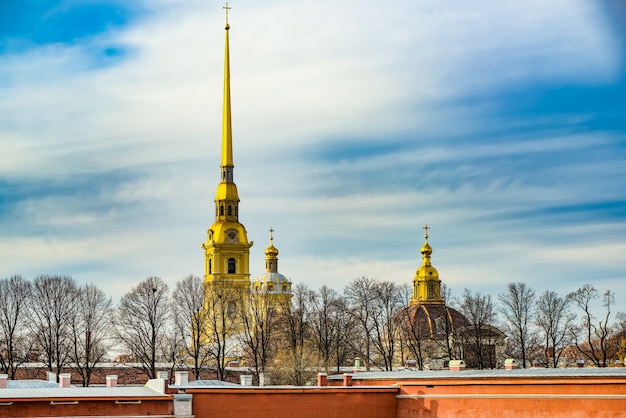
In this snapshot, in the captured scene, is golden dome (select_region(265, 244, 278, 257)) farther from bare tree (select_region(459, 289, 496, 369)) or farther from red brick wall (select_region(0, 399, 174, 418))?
red brick wall (select_region(0, 399, 174, 418))

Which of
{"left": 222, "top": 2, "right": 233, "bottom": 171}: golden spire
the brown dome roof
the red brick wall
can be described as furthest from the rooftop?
{"left": 222, "top": 2, "right": 233, "bottom": 171}: golden spire

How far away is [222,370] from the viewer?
7631cm

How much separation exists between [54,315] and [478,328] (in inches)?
1009

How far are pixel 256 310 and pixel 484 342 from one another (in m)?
15.2

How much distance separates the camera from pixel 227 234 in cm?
10788

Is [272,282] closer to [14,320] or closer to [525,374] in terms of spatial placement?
[14,320]

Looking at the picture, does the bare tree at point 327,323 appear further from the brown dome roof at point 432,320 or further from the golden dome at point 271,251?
the golden dome at point 271,251

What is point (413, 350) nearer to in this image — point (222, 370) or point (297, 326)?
point (297, 326)

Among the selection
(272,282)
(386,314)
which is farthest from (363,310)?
(272,282)

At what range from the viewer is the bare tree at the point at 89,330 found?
74125 millimetres

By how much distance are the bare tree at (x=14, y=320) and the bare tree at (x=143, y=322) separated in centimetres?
540

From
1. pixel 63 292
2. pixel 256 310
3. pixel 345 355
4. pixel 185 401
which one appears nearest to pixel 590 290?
pixel 345 355

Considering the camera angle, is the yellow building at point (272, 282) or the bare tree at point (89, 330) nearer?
the bare tree at point (89, 330)

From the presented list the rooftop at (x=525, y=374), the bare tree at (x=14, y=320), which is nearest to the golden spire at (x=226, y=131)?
the bare tree at (x=14, y=320)
